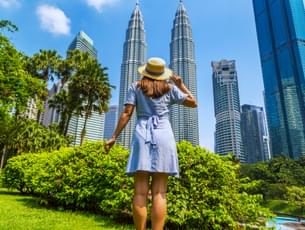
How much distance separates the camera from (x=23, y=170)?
Answer: 39.3ft

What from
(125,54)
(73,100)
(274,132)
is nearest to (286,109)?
(274,132)

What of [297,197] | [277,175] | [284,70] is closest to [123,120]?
[297,197]

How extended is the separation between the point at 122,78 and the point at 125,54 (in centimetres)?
1884

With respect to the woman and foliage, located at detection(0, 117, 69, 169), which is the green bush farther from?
foliage, located at detection(0, 117, 69, 169)

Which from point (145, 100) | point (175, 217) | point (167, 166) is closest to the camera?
point (167, 166)

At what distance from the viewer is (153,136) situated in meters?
2.29

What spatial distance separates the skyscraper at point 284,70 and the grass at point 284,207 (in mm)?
53139

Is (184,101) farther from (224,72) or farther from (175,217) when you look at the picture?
(224,72)

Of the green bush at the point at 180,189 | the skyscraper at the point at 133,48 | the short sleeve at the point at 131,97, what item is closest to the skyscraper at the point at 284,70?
the skyscraper at the point at 133,48

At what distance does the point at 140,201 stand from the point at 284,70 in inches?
4802

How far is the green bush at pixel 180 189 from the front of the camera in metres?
4.88

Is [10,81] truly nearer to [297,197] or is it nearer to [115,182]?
[115,182]

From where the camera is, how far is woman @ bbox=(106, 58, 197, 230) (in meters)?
2.16

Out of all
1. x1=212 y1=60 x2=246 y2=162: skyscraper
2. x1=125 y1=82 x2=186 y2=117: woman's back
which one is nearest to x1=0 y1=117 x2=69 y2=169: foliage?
x1=125 y1=82 x2=186 y2=117: woman's back
